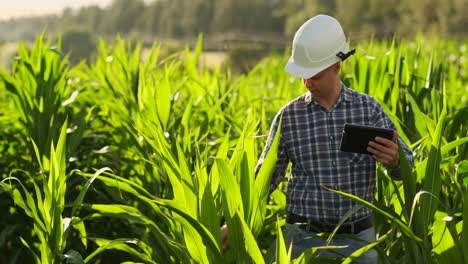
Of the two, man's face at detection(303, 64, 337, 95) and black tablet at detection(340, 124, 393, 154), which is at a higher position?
man's face at detection(303, 64, 337, 95)

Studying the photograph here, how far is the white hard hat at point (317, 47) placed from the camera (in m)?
2.01

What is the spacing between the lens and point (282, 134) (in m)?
2.17

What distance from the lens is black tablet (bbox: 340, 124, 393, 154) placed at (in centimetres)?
189

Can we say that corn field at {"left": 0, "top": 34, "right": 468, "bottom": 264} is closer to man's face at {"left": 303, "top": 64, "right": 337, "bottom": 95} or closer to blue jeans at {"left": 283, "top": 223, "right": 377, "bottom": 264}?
blue jeans at {"left": 283, "top": 223, "right": 377, "bottom": 264}

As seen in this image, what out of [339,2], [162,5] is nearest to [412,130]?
[339,2]

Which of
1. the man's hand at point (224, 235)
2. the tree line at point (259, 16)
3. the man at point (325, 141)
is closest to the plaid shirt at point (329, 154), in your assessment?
the man at point (325, 141)

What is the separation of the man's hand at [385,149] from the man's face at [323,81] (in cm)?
26

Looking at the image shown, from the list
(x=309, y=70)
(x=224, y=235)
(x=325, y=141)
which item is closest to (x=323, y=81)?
(x=309, y=70)

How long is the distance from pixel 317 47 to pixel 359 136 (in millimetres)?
323

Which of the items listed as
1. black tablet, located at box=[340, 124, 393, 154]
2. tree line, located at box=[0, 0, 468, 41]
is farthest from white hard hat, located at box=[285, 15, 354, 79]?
tree line, located at box=[0, 0, 468, 41]

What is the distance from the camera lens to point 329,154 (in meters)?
2.11

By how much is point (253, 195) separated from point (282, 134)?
45cm

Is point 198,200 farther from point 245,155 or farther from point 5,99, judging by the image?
point 5,99

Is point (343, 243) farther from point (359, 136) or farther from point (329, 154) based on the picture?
point (359, 136)
